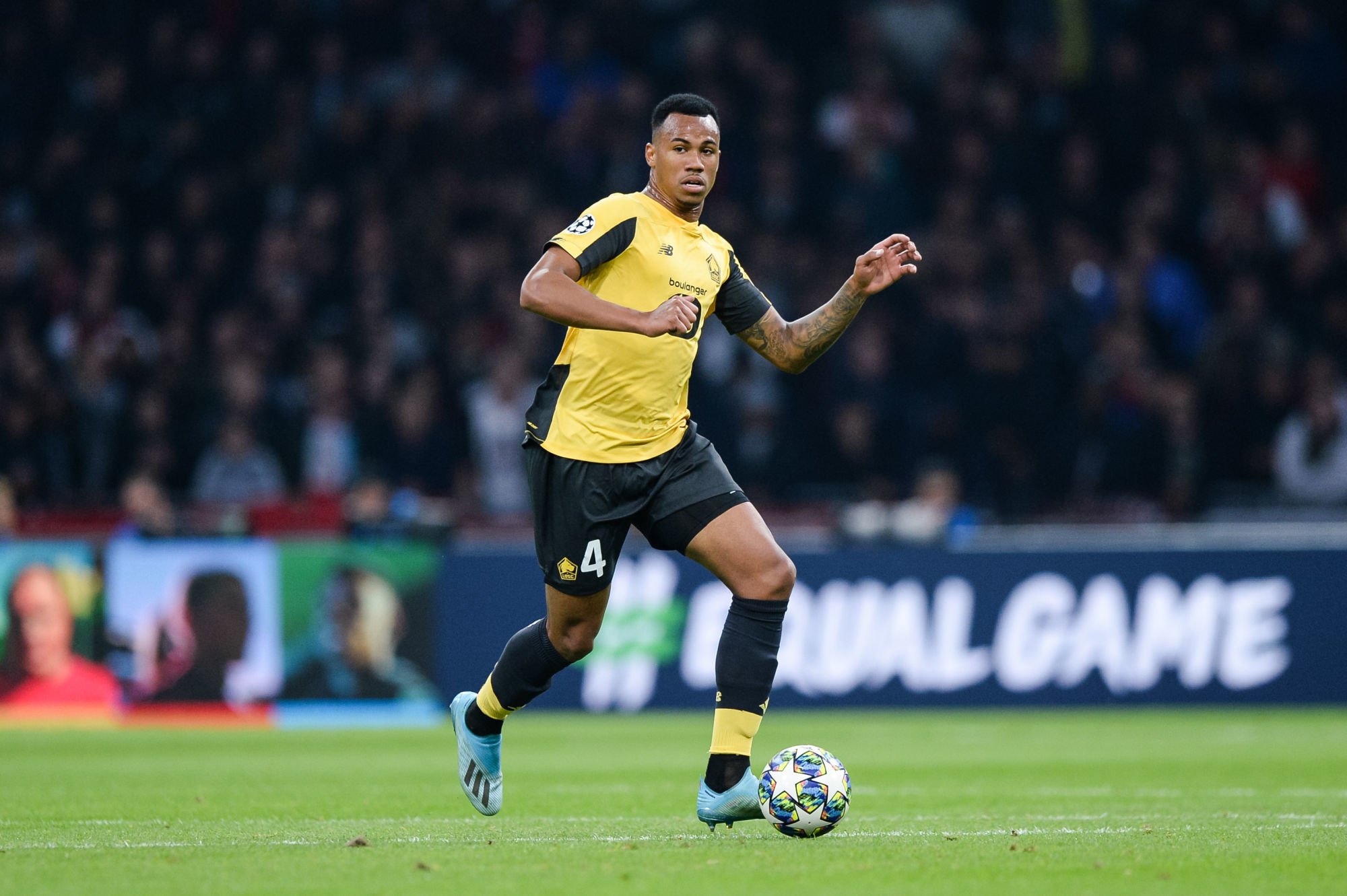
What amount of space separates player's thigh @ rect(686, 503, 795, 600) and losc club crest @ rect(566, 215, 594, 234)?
1107 millimetres

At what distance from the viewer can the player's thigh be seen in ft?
20.6

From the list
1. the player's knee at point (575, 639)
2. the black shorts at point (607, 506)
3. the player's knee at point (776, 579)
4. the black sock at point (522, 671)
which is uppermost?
the black shorts at point (607, 506)

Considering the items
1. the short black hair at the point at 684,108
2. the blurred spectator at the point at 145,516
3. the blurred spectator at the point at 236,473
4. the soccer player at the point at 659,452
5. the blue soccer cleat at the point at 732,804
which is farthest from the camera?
the blurred spectator at the point at 236,473

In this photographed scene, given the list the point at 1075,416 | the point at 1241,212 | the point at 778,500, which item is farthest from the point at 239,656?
the point at 1241,212

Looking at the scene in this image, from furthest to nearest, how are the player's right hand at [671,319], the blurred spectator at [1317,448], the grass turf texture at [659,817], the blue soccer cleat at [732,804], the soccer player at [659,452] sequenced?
the blurred spectator at [1317,448]
the soccer player at [659,452]
the blue soccer cleat at [732,804]
the player's right hand at [671,319]
the grass turf texture at [659,817]

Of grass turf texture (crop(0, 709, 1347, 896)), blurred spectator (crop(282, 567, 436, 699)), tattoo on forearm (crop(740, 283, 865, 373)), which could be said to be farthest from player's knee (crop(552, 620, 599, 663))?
blurred spectator (crop(282, 567, 436, 699))

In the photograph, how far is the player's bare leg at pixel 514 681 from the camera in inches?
258

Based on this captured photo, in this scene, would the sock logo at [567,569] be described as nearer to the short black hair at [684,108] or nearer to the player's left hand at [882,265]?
the player's left hand at [882,265]

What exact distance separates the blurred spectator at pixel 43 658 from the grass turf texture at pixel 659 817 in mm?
1001

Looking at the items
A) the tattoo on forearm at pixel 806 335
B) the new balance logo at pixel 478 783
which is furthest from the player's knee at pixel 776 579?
the new balance logo at pixel 478 783

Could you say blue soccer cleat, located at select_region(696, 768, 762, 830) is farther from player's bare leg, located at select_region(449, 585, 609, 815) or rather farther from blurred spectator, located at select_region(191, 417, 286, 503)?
blurred spectator, located at select_region(191, 417, 286, 503)

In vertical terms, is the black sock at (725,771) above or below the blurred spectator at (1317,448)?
below

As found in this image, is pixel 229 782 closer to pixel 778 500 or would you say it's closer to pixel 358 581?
pixel 358 581

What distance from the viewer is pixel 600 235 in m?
6.23
